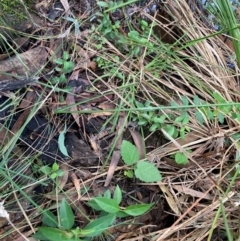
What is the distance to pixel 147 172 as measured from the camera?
1.08 m

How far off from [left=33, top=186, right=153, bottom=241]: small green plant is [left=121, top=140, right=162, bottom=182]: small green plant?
0.08 metres

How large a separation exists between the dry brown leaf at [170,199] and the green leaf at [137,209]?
0.33 ft

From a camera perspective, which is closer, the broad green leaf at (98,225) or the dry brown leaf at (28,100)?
the broad green leaf at (98,225)

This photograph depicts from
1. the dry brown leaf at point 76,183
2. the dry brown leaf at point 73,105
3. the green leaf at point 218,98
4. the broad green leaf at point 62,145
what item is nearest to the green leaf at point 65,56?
the dry brown leaf at point 73,105

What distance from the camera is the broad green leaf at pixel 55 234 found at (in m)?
0.97

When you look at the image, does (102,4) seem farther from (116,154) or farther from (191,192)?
(191,192)

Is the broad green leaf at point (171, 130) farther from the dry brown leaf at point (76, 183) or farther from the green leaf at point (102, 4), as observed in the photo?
the green leaf at point (102, 4)

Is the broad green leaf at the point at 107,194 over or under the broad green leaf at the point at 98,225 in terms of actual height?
over

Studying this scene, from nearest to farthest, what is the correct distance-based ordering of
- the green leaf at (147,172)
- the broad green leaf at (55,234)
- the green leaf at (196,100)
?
1. the broad green leaf at (55,234)
2. the green leaf at (147,172)
3. the green leaf at (196,100)

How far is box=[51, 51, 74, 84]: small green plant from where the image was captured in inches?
46.1

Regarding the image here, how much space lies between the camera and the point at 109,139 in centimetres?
116

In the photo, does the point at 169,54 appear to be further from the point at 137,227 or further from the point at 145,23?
the point at 137,227

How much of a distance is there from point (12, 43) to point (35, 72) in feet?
0.40

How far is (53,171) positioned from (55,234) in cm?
18
